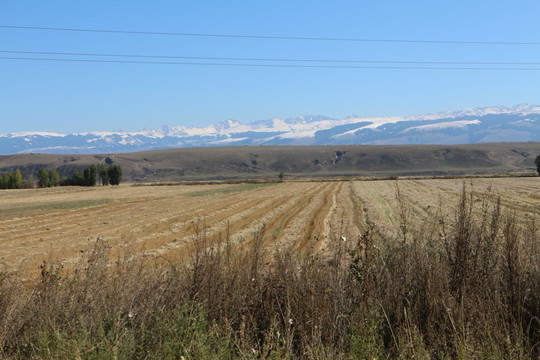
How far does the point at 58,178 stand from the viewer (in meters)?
111

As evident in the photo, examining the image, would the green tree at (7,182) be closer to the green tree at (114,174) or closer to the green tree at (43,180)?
the green tree at (43,180)

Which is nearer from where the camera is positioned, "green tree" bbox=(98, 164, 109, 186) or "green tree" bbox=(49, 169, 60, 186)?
"green tree" bbox=(49, 169, 60, 186)

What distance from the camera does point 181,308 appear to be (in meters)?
6.93

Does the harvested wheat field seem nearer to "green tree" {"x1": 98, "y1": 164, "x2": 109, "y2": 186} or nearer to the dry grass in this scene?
the dry grass

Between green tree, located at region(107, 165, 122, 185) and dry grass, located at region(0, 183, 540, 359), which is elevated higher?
dry grass, located at region(0, 183, 540, 359)

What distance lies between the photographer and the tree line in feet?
323

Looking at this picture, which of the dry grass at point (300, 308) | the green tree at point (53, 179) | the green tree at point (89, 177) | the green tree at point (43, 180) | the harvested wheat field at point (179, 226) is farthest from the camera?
the green tree at point (53, 179)

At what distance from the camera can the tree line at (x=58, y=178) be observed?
9847 cm

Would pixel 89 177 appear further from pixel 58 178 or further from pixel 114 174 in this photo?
pixel 58 178

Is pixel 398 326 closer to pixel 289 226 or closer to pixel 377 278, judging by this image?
pixel 377 278

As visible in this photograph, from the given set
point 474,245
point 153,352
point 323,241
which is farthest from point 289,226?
point 153,352

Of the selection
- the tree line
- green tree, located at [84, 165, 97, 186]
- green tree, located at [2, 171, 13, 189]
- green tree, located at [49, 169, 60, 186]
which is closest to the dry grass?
green tree, located at [2, 171, 13, 189]

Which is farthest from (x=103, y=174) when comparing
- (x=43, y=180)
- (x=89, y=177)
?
(x=43, y=180)

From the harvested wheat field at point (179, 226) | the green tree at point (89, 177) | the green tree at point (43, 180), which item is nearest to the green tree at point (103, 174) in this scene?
the green tree at point (89, 177)
